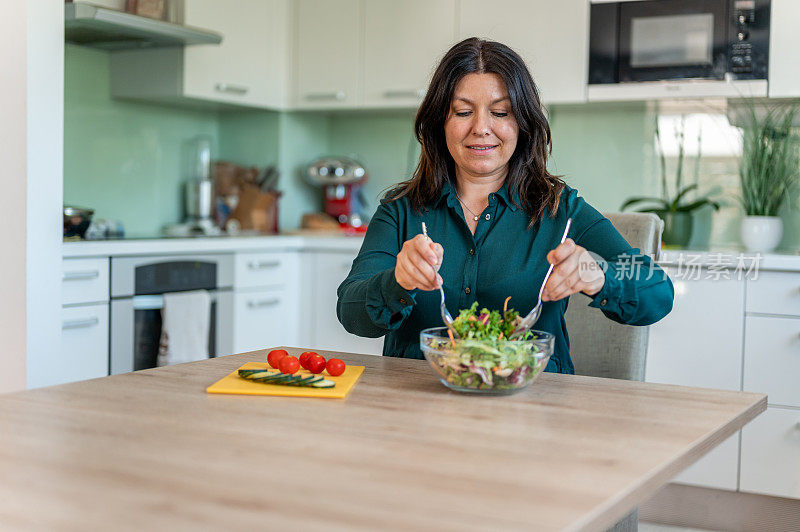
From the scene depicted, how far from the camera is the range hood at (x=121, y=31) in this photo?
10.4 ft

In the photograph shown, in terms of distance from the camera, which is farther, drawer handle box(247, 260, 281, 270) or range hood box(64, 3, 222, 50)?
drawer handle box(247, 260, 281, 270)

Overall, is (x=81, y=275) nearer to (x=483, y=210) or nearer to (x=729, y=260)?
(x=483, y=210)

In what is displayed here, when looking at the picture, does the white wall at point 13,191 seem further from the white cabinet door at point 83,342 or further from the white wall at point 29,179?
the white cabinet door at point 83,342

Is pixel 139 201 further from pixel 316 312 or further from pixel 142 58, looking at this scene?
pixel 316 312

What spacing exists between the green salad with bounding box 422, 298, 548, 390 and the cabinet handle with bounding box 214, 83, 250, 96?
2787 millimetres

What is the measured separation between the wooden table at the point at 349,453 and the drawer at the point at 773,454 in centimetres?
177

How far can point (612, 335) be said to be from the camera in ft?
6.24

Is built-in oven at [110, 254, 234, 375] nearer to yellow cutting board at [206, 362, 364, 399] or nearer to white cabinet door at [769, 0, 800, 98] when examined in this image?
yellow cutting board at [206, 362, 364, 399]

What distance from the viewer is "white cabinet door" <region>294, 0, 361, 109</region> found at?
4.02 metres

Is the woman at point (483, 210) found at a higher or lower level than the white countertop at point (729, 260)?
higher

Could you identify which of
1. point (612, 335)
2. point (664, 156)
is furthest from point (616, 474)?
point (664, 156)

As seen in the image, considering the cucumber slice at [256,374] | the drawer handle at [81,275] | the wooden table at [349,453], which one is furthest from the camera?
the drawer handle at [81,275]

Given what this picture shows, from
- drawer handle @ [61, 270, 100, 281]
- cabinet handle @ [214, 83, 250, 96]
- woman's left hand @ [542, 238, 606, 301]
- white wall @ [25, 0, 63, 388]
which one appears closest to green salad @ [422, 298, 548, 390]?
woman's left hand @ [542, 238, 606, 301]

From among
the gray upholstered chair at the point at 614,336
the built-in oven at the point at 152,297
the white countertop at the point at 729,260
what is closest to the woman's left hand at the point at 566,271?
the gray upholstered chair at the point at 614,336
